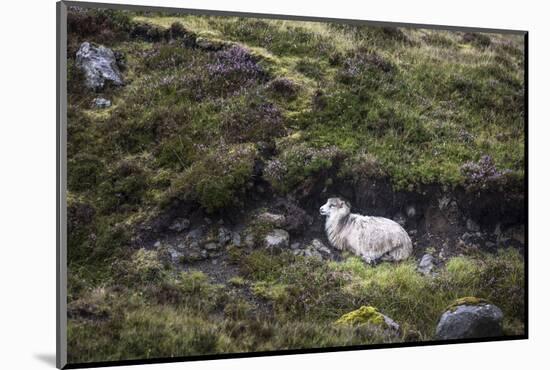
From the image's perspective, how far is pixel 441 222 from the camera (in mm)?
15391

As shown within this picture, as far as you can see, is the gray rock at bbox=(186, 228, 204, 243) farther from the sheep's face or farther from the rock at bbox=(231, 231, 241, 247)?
the sheep's face

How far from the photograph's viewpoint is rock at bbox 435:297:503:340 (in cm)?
1510

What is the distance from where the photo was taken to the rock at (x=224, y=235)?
45.7ft

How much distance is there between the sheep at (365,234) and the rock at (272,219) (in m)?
0.77

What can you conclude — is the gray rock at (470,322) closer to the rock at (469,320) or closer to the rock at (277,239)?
the rock at (469,320)

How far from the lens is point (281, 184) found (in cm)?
1439

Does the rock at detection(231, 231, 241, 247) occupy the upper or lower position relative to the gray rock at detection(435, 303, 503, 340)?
upper

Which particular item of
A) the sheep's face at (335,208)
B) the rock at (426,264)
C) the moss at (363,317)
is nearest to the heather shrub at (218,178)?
the sheep's face at (335,208)

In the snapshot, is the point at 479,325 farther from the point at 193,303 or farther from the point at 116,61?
the point at 116,61

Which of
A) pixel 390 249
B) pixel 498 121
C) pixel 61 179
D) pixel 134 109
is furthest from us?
pixel 498 121

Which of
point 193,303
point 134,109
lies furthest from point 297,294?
point 134,109

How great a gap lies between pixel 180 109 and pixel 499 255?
22.2ft

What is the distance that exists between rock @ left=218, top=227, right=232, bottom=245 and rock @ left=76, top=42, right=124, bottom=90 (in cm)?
302

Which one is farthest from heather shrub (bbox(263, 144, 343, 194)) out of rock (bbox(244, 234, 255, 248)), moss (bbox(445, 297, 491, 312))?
moss (bbox(445, 297, 491, 312))
